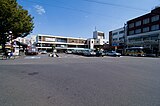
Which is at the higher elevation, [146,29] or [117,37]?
[146,29]

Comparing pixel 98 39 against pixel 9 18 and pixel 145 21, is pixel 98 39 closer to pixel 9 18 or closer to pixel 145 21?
pixel 145 21

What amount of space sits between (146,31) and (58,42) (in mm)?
56929

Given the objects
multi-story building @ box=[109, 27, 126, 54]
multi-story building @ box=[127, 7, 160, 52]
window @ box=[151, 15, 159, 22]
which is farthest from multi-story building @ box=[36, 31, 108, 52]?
window @ box=[151, 15, 159, 22]

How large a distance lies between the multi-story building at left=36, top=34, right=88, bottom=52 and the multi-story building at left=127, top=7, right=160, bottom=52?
45282 millimetres

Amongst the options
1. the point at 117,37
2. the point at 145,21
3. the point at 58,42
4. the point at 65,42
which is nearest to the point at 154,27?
the point at 145,21

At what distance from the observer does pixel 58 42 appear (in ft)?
306

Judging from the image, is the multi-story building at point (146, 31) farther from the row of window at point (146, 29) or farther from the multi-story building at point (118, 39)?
the multi-story building at point (118, 39)

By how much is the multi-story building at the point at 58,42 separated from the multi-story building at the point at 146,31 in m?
45.3

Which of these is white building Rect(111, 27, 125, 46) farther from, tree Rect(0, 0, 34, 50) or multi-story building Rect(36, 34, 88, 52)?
tree Rect(0, 0, 34, 50)

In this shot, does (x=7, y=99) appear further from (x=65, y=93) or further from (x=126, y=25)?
(x=126, y=25)

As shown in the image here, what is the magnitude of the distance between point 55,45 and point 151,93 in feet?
294

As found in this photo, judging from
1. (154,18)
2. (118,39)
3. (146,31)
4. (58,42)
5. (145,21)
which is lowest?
(118,39)

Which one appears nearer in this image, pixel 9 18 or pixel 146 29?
pixel 9 18

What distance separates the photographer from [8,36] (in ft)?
97.2
